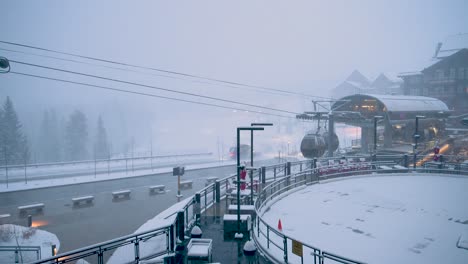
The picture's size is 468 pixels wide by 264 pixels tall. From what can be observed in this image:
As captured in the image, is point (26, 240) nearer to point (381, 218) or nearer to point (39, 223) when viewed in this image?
point (39, 223)

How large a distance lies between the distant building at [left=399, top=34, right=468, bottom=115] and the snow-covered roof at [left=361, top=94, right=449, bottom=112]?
14808 mm

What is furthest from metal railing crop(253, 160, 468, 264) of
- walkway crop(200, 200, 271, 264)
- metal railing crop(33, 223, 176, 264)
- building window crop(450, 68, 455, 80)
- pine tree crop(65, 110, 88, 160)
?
pine tree crop(65, 110, 88, 160)

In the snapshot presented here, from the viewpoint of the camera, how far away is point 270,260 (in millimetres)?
10102

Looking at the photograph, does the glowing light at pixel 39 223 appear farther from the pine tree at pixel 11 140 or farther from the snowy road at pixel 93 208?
the pine tree at pixel 11 140

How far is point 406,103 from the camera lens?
4528cm

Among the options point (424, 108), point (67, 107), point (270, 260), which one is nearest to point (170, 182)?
point (270, 260)

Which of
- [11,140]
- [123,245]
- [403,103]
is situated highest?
[403,103]

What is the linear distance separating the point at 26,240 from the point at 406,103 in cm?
4657

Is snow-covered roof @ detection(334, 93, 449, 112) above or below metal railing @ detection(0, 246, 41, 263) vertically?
above

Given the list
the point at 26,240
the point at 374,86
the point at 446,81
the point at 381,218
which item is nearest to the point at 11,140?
the point at 26,240

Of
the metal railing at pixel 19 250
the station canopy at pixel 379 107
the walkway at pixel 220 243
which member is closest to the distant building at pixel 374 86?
the station canopy at pixel 379 107

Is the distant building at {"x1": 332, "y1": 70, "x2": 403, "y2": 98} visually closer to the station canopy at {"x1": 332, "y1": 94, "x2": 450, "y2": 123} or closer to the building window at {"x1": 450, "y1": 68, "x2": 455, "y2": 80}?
the building window at {"x1": 450, "y1": 68, "x2": 455, "y2": 80}

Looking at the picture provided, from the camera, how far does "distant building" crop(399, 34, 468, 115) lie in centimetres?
6158

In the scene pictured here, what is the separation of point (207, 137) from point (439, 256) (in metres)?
122
